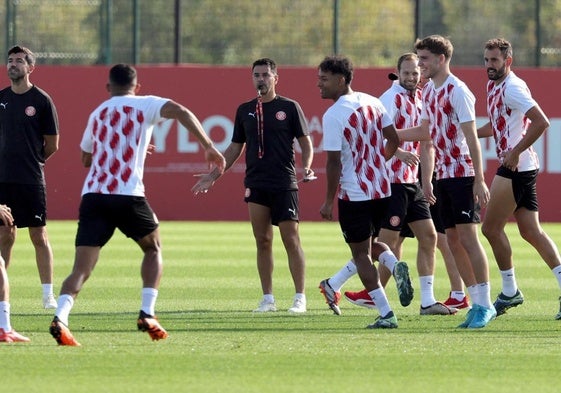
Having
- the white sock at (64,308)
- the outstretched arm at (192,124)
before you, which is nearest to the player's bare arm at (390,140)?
the outstretched arm at (192,124)

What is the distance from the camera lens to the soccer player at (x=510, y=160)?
1151 centimetres

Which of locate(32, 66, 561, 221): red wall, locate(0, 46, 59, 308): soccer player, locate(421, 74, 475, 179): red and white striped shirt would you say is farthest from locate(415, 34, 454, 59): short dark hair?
locate(32, 66, 561, 221): red wall

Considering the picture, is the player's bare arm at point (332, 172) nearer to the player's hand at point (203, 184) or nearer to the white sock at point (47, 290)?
the player's hand at point (203, 184)

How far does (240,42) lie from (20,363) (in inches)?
838

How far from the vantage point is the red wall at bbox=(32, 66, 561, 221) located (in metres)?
27.9

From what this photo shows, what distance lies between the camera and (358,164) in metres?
11.1

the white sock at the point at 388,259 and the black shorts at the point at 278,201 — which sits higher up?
the black shorts at the point at 278,201

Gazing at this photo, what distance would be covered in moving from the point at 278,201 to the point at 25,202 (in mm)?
2335

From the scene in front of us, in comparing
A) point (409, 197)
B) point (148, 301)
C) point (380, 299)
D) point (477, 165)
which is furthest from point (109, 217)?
point (409, 197)

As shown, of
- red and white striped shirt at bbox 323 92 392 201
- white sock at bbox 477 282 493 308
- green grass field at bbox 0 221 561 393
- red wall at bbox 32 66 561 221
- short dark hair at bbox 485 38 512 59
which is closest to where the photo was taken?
green grass field at bbox 0 221 561 393

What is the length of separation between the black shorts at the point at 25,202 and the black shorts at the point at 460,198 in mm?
3721

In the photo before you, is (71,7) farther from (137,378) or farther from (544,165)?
(137,378)

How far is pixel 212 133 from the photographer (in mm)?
27984

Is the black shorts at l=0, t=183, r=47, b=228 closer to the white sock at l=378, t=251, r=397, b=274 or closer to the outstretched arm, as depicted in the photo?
the white sock at l=378, t=251, r=397, b=274
